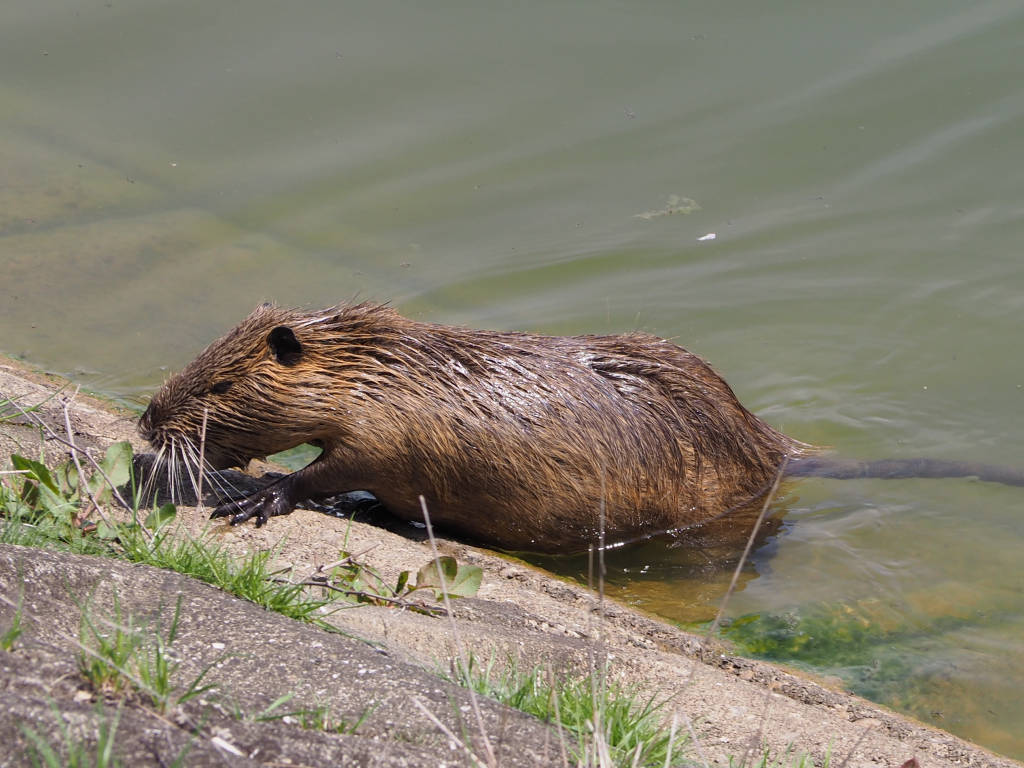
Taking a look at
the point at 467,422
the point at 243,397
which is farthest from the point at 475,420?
the point at 243,397

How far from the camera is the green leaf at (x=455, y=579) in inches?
144

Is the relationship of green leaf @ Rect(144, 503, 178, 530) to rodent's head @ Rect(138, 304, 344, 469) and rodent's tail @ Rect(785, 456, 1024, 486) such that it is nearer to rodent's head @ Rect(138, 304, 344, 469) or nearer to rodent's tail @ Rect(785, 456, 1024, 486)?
rodent's head @ Rect(138, 304, 344, 469)

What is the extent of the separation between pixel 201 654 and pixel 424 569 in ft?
4.12

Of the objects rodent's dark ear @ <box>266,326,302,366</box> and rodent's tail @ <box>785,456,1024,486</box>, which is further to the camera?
rodent's tail @ <box>785,456,1024,486</box>

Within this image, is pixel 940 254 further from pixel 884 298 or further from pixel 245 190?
pixel 245 190

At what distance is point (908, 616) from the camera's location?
464 centimetres

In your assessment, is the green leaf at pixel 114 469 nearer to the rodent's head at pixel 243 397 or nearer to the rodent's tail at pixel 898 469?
the rodent's head at pixel 243 397

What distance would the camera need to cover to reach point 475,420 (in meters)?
4.50

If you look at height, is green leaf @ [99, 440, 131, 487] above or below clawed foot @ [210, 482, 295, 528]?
above

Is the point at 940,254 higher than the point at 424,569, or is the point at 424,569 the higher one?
the point at 940,254

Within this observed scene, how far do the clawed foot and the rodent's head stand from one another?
0.70 feet

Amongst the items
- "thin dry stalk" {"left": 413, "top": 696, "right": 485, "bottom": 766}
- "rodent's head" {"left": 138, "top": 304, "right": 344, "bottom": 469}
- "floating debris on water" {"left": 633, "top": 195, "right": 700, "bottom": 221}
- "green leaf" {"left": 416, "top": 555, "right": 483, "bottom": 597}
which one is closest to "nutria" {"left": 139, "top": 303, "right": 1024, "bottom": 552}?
"rodent's head" {"left": 138, "top": 304, "right": 344, "bottom": 469}

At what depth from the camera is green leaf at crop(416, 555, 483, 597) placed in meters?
3.67

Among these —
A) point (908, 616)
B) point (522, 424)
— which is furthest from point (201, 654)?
point (908, 616)
